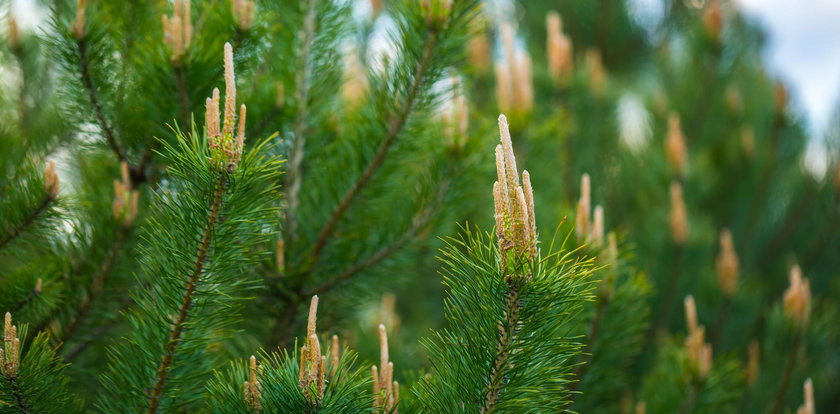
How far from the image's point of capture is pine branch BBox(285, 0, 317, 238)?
1281 mm

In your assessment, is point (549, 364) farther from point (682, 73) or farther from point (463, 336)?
point (682, 73)

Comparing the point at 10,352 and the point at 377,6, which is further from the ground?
the point at 377,6

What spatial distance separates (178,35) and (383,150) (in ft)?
1.29

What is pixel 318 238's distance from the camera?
4.19 feet

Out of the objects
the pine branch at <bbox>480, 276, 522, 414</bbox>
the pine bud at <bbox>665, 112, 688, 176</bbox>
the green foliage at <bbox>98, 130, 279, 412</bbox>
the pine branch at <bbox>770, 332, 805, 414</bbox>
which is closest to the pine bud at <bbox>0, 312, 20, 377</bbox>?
the green foliage at <bbox>98, 130, 279, 412</bbox>

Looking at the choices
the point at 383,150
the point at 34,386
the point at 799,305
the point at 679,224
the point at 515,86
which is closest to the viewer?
the point at 34,386

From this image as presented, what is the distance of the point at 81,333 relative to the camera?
115cm

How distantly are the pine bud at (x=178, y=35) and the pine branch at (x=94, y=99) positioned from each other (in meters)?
0.15

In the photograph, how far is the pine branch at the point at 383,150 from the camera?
1.20 m

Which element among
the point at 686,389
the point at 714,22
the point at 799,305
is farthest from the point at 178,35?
the point at 714,22

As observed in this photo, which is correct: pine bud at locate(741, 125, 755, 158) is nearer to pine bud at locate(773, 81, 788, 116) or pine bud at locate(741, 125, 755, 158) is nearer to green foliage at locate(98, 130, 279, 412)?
pine bud at locate(773, 81, 788, 116)

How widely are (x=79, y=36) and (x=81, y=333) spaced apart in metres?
0.48

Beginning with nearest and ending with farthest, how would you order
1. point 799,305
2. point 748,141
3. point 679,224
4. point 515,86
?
point 515,86
point 799,305
point 679,224
point 748,141

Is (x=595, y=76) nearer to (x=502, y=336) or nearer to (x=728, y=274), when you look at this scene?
(x=728, y=274)
